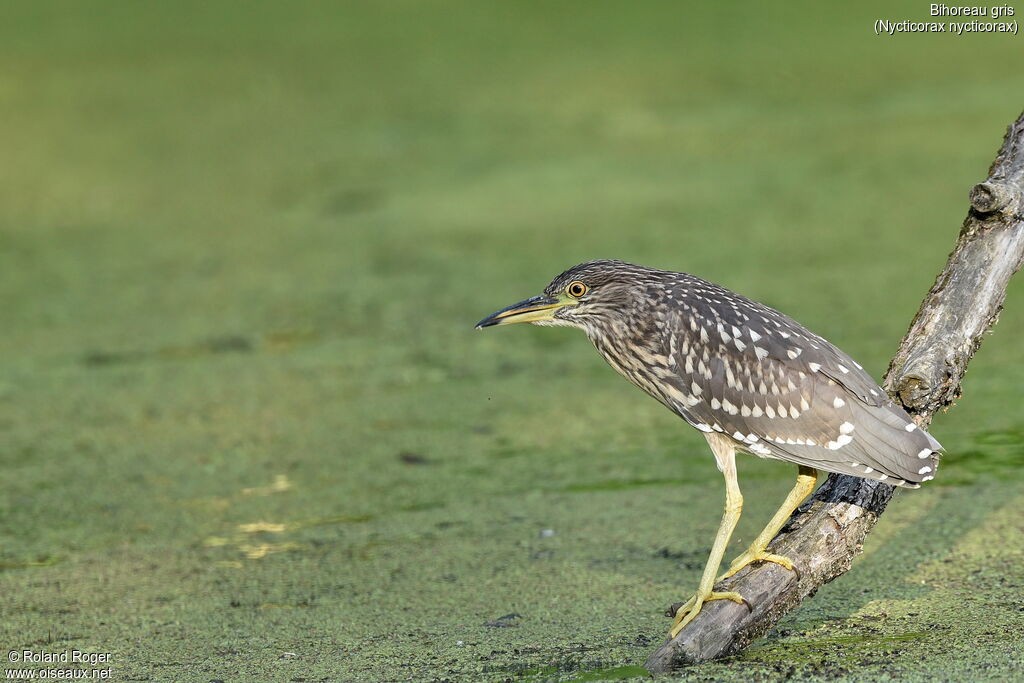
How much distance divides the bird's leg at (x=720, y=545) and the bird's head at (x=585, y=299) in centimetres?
39

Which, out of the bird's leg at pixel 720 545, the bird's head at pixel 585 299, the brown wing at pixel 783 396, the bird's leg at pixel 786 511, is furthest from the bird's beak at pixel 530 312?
the bird's leg at pixel 786 511

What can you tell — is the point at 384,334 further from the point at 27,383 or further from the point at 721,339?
the point at 721,339

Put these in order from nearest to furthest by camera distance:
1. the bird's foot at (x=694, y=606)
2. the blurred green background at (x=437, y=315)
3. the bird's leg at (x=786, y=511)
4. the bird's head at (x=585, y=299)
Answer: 1. the bird's foot at (x=694, y=606)
2. the bird's leg at (x=786, y=511)
3. the bird's head at (x=585, y=299)
4. the blurred green background at (x=437, y=315)

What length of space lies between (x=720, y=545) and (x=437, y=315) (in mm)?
3214

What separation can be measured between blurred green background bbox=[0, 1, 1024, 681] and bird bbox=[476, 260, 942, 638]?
42 cm

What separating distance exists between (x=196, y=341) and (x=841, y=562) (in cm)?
370

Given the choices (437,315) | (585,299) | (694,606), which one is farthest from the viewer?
(437,315)

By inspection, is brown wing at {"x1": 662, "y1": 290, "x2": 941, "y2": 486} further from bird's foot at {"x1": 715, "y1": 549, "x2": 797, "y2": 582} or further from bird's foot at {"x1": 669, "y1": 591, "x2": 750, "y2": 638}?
bird's foot at {"x1": 669, "y1": 591, "x2": 750, "y2": 638}

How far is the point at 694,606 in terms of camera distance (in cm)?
281

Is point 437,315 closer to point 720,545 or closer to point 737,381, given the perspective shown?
point 737,381

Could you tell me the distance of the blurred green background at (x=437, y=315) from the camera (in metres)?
3.34

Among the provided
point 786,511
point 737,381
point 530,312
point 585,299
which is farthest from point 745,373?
point 530,312

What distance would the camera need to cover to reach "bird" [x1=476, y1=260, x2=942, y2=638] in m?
2.76

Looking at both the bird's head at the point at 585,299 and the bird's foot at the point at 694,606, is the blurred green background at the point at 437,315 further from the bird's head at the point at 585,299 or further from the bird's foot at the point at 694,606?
the bird's head at the point at 585,299
